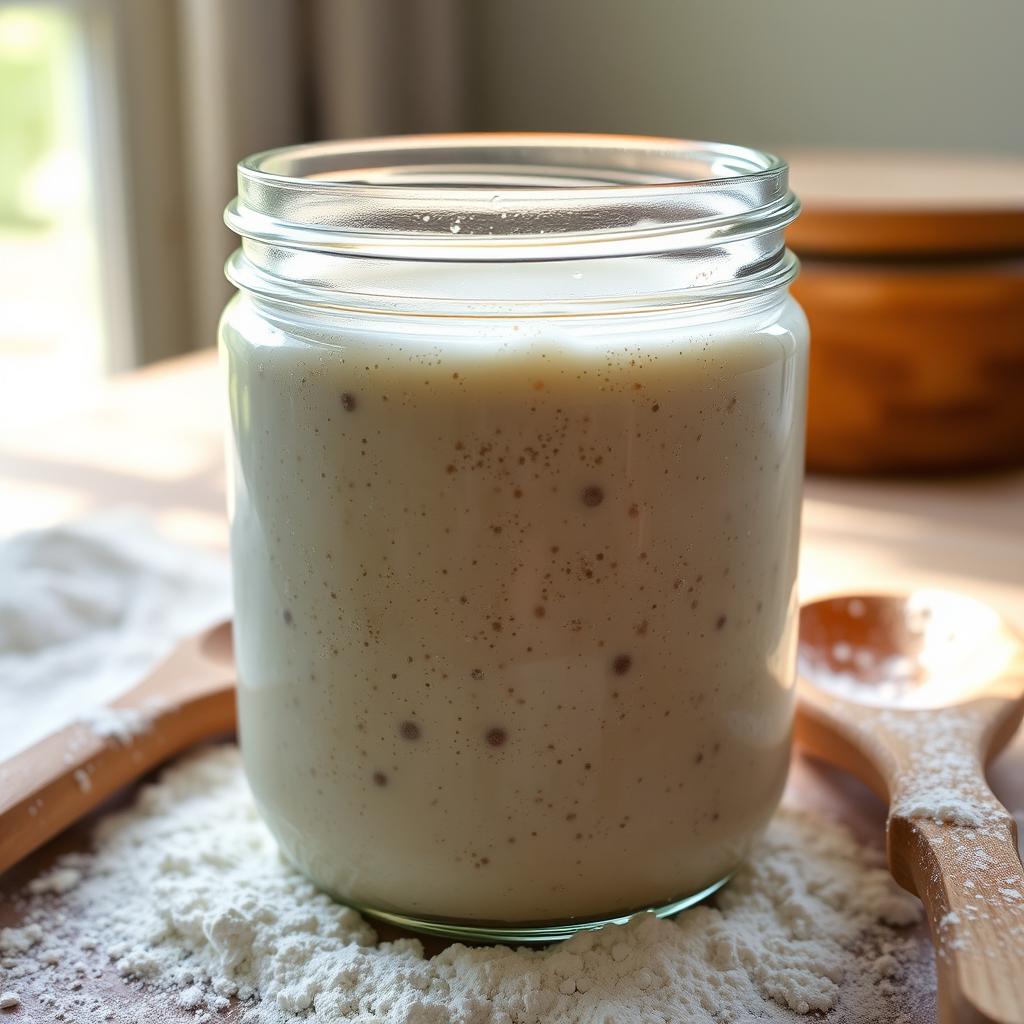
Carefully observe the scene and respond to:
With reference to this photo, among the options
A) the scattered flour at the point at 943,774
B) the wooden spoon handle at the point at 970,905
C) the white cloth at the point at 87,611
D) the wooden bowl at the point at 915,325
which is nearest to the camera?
the wooden spoon handle at the point at 970,905

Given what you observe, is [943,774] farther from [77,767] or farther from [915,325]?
[915,325]

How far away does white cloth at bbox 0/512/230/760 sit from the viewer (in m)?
0.65

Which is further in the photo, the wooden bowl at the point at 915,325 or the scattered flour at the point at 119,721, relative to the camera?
the wooden bowl at the point at 915,325

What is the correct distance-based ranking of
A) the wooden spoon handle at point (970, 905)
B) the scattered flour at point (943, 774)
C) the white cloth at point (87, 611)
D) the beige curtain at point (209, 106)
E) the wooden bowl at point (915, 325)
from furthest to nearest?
the beige curtain at point (209, 106) < the wooden bowl at point (915, 325) < the white cloth at point (87, 611) < the scattered flour at point (943, 774) < the wooden spoon handle at point (970, 905)

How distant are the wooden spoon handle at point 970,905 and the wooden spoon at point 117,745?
0.32m

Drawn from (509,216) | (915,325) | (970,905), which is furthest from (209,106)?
(970,905)

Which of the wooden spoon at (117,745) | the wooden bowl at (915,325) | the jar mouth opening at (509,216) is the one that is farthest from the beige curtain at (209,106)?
the jar mouth opening at (509,216)

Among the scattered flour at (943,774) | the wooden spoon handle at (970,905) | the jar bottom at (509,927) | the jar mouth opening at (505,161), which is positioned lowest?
the jar bottom at (509,927)

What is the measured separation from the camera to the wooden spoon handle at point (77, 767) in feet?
1.67

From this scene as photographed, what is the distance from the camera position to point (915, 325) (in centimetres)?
91

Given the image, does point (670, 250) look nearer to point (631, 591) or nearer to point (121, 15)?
point (631, 591)

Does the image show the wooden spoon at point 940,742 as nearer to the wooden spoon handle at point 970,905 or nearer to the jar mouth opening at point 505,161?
the wooden spoon handle at point 970,905

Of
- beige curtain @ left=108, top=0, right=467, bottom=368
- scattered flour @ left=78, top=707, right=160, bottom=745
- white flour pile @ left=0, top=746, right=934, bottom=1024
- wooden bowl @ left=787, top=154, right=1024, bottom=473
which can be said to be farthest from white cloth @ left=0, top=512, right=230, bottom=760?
beige curtain @ left=108, top=0, right=467, bottom=368

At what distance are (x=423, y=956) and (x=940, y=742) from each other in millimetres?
243
